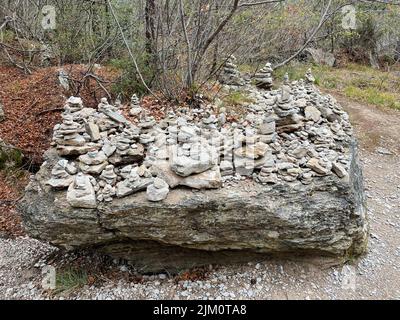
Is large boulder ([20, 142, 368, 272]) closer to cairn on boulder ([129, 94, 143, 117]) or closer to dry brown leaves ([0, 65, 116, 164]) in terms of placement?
cairn on boulder ([129, 94, 143, 117])

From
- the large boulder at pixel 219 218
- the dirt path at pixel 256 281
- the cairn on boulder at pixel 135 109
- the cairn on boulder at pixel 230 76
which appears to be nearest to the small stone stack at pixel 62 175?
the large boulder at pixel 219 218

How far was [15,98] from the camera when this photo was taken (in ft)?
21.1

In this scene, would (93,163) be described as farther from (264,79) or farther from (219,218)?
(264,79)

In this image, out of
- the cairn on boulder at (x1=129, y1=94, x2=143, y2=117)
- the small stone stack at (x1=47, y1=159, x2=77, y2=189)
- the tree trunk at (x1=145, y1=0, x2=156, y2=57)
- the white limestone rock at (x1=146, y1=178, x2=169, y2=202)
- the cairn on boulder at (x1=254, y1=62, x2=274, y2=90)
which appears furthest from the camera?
the cairn on boulder at (x1=254, y1=62, x2=274, y2=90)

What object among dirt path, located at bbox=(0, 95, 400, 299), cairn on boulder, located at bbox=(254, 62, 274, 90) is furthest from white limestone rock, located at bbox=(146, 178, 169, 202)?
cairn on boulder, located at bbox=(254, 62, 274, 90)

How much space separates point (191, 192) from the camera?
303 cm

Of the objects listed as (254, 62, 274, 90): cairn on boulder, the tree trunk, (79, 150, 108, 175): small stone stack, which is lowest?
(79, 150, 108, 175): small stone stack

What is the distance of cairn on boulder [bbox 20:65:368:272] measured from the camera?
3012mm

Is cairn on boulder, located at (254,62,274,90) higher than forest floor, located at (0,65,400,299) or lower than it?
higher

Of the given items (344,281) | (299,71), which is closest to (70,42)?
(344,281)

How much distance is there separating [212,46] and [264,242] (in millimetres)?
2908

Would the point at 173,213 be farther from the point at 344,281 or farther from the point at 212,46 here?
the point at 212,46

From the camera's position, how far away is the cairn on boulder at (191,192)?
3.01 m

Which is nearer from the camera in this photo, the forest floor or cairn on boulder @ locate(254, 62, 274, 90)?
the forest floor
